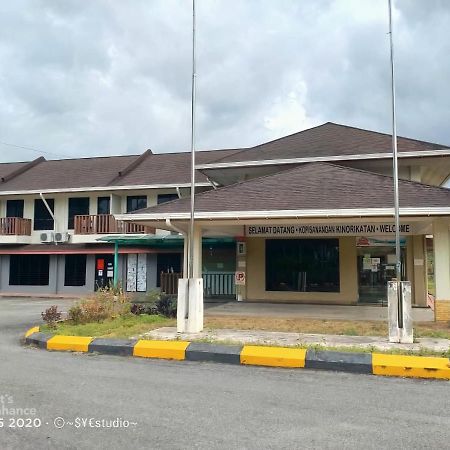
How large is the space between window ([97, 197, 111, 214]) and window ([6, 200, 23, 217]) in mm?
4645

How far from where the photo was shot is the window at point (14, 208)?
26.3 metres

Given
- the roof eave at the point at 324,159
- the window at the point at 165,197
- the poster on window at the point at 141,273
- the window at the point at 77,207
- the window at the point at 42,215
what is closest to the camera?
the roof eave at the point at 324,159

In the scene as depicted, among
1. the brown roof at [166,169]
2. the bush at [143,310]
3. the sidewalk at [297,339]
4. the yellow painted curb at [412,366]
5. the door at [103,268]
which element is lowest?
the yellow painted curb at [412,366]

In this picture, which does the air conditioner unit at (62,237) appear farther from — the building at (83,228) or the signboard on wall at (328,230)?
the signboard on wall at (328,230)

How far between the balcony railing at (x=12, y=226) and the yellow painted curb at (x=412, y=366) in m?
21.6

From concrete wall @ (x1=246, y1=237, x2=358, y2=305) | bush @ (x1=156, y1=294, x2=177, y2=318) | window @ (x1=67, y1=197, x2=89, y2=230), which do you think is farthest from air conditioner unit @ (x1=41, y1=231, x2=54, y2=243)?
bush @ (x1=156, y1=294, x2=177, y2=318)

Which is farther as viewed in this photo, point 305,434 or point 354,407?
point 354,407

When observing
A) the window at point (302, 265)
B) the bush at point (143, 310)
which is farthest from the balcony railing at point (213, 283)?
the bush at point (143, 310)

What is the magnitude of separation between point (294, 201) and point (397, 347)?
4856mm

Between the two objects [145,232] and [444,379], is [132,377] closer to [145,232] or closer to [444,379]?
[444,379]

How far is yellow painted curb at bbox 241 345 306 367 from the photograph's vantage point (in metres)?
7.75

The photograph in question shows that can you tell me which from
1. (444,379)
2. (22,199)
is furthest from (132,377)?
(22,199)

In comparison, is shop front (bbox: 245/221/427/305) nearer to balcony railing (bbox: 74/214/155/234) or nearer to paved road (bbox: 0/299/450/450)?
balcony railing (bbox: 74/214/155/234)

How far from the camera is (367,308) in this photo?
1554 cm
